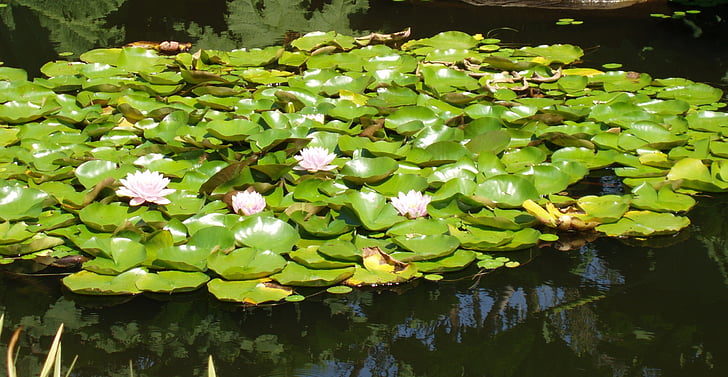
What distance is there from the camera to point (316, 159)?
106 inches

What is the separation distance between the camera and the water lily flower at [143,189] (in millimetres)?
2451

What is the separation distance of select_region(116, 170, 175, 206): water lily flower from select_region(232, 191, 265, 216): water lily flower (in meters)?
0.24

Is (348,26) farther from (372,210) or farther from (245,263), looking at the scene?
(245,263)

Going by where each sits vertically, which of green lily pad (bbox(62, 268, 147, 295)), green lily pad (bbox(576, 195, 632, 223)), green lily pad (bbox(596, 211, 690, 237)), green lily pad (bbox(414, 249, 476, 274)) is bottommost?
green lily pad (bbox(596, 211, 690, 237))

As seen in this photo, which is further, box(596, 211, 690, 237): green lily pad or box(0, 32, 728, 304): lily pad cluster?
box(596, 211, 690, 237): green lily pad

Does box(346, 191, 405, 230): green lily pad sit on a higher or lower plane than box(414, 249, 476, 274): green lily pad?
higher

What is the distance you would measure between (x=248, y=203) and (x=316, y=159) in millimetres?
342

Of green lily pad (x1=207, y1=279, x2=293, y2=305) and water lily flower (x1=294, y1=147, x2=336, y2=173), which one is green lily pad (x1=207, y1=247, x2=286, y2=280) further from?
water lily flower (x1=294, y1=147, x2=336, y2=173)

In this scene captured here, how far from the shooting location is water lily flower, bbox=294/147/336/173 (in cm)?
269

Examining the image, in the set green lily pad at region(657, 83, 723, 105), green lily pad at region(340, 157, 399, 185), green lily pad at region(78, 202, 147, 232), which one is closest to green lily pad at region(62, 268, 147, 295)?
green lily pad at region(78, 202, 147, 232)

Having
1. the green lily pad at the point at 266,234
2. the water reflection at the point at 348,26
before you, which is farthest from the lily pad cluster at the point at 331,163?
the water reflection at the point at 348,26

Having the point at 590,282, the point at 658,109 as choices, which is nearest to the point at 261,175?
the point at 590,282

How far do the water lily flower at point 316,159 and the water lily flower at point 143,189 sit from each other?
19.7 inches

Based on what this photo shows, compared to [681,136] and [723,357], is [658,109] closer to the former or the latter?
[681,136]
